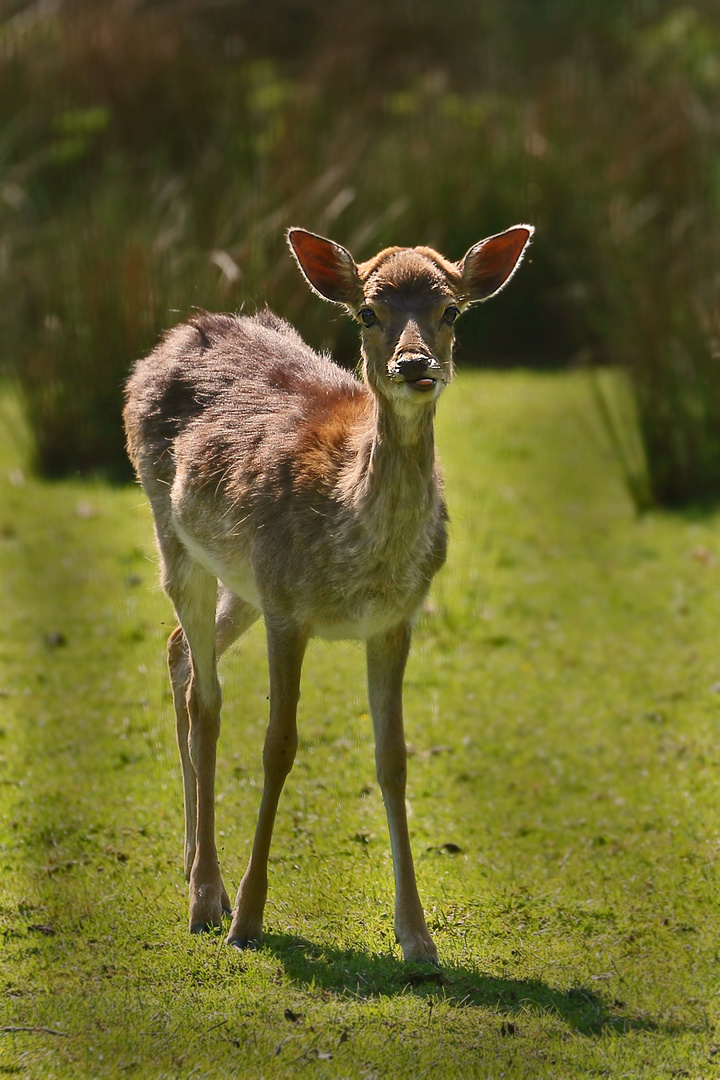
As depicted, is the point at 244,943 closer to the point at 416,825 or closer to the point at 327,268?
the point at 416,825

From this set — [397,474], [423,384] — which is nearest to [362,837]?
[397,474]

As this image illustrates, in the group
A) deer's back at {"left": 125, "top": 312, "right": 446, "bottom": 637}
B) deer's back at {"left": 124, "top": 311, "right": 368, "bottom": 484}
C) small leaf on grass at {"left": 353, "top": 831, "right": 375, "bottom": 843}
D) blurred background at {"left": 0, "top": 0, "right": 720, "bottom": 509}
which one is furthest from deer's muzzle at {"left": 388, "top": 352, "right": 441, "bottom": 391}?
blurred background at {"left": 0, "top": 0, "right": 720, "bottom": 509}

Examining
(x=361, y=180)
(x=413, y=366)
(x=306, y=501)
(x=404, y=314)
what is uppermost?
(x=361, y=180)

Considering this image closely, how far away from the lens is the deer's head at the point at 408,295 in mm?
4363

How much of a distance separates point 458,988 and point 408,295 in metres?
2.12

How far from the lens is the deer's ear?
16.0ft

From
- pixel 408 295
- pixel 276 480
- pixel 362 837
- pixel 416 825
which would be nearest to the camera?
pixel 408 295

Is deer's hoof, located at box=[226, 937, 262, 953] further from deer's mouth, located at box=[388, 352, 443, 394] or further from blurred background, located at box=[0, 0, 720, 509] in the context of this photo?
blurred background, located at box=[0, 0, 720, 509]

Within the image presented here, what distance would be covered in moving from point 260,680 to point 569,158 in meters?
7.62

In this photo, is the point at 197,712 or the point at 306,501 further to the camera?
the point at 197,712

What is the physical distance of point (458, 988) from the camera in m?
4.50

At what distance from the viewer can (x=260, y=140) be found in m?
13.5

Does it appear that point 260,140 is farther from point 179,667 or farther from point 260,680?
Answer: point 179,667

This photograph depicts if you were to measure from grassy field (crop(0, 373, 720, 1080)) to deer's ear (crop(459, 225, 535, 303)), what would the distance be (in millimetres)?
2157
